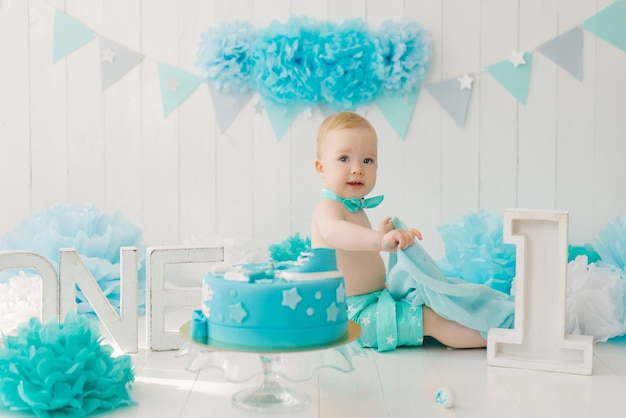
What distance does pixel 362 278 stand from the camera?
2.19m

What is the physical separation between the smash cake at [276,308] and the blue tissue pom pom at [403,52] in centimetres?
141

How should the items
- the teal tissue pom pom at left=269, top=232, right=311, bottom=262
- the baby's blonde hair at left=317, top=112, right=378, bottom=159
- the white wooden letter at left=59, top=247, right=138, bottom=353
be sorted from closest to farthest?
the white wooden letter at left=59, top=247, right=138, bottom=353
the baby's blonde hair at left=317, top=112, right=378, bottom=159
the teal tissue pom pom at left=269, top=232, right=311, bottom=262

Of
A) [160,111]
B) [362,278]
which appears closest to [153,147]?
[160,111]

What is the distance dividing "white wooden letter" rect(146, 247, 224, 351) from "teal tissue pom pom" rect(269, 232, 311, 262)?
697 millimetres

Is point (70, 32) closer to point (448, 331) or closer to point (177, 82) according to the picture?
point (177, 82)

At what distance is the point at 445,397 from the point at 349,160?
Answer: 0.75 metres

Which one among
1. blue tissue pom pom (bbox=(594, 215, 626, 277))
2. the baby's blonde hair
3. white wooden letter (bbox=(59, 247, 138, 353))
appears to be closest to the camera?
white wooden letter (bbox=(59, 247, 138, 353))

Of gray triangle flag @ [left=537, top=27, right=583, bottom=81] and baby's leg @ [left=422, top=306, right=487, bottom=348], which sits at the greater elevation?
gray triangle flag @ [left=537, top=27, right=583, bottom=81]

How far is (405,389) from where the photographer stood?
1.77 m

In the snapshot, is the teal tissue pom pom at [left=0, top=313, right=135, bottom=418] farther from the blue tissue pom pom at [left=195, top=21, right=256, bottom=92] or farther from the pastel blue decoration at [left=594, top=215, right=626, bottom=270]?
the pastel blue decoration at [left=594, top=215, right=626, bottom=270]

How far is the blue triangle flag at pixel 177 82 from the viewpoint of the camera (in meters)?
3.04

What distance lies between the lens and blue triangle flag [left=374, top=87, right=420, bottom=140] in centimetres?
297

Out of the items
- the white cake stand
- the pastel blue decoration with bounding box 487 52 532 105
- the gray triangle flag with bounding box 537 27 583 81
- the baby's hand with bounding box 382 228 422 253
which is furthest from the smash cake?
the gray triangle flag with bounding box 537 27 583 81

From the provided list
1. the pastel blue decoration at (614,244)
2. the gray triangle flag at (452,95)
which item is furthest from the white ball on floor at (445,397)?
the gray triangle flag at (452,95)
